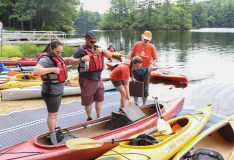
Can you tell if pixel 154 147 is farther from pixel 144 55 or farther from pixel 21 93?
pixel 21 93

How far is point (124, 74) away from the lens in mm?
4020

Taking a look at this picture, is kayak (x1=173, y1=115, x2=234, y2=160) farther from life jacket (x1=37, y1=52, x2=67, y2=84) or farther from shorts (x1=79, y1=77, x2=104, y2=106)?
life jacket (x1=37, y1=52, x2=67, y2=84)

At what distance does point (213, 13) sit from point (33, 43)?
239 feet

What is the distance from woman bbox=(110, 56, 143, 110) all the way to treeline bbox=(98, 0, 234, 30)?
5768 centimetres

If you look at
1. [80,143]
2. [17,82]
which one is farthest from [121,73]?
[17,82]

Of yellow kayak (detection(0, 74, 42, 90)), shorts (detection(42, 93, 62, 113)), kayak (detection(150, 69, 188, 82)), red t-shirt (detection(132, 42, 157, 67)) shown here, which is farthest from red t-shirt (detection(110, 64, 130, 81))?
kayak (detection(150, 69, 188, 82))

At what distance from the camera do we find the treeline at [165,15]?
60500mm

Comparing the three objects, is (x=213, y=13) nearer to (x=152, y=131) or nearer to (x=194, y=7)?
(x=194, y=7)

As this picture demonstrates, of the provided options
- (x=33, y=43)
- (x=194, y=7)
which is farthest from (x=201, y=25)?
(x=33, y=43)

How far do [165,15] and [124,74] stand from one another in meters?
63.7

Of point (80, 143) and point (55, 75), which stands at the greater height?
point (55, 75)

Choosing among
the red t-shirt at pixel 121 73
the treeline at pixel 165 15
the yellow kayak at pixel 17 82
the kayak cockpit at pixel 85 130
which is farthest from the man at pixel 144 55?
the treeline at pixel 165 15

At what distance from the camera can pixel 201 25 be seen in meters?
72.4

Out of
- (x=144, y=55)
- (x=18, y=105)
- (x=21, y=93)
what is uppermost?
(x=144, y=55)
